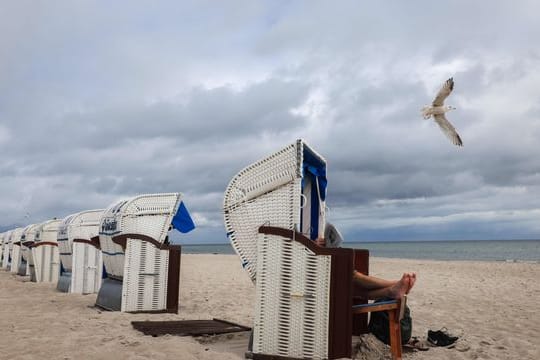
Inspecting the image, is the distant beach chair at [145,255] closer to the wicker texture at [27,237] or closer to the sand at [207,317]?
the sand at [207,317]

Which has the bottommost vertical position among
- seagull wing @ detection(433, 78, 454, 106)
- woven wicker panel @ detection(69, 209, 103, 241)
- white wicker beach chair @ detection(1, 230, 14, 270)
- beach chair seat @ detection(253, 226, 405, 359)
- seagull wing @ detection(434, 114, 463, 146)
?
white wicker beach chair @ detection(1, 230, 14, 270)

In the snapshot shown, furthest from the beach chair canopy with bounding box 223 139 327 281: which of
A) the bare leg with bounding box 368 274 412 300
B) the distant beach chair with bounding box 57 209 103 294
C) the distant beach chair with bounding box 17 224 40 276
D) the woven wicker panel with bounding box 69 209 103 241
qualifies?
the distant beach chair with bounding box 17 224 40 276

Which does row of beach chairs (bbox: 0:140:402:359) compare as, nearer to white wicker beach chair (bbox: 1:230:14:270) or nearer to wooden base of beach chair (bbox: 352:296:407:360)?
wooden base of beach chair (bbox: 352:296:407:360)

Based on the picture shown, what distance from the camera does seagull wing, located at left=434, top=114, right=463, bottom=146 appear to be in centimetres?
904

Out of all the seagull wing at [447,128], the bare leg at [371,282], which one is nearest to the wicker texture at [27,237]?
the seagull wing at [447,128]

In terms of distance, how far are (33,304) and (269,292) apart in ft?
24.1

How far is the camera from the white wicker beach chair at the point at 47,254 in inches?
695

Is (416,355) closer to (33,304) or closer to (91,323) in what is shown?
(91,323)

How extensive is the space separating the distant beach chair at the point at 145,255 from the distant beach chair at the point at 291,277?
13.3 ft

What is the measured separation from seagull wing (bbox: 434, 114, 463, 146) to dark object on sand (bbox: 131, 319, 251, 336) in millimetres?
4590

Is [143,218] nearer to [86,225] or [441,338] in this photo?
[86,225]

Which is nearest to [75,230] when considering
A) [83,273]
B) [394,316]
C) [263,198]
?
[83,273]

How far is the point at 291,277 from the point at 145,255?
474cm

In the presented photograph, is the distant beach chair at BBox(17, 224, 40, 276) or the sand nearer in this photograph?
the sand
